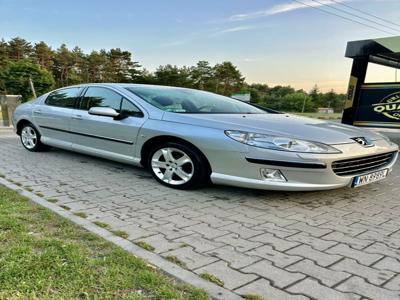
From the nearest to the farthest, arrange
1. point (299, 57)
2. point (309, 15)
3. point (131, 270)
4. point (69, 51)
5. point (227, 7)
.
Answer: point (131, 270), point (227, 7), point (309, 15), point (299, 57), point (69, 51)

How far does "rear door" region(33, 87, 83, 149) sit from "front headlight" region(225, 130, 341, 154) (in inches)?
128

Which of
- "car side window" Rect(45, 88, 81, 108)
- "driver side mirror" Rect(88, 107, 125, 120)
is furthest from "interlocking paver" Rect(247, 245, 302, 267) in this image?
"car side window" Rect(45, 88, 81, 108)

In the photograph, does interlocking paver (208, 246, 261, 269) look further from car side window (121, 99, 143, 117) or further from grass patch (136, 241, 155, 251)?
car side window (121, 99, 143, 117)

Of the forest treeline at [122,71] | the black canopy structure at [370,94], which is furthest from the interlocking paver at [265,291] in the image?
the forest treeline at [122,71]

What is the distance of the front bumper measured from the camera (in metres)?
3.62

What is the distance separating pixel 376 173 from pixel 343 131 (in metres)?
0.60

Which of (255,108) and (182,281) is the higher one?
(255,108)

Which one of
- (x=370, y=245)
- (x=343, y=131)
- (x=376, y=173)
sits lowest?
(x=370, y=245)

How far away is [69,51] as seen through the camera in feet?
223

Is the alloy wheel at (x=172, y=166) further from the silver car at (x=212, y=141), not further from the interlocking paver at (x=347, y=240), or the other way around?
the interlocking paver at (x=347, y=240)

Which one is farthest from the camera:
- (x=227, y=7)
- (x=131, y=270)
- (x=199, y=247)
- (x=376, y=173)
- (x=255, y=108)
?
(x=227, y=7)

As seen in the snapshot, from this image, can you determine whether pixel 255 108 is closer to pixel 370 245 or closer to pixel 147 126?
pixel 147 126

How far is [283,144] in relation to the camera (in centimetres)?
370

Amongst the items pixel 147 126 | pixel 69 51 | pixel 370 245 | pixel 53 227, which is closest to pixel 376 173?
pixel 370 245
